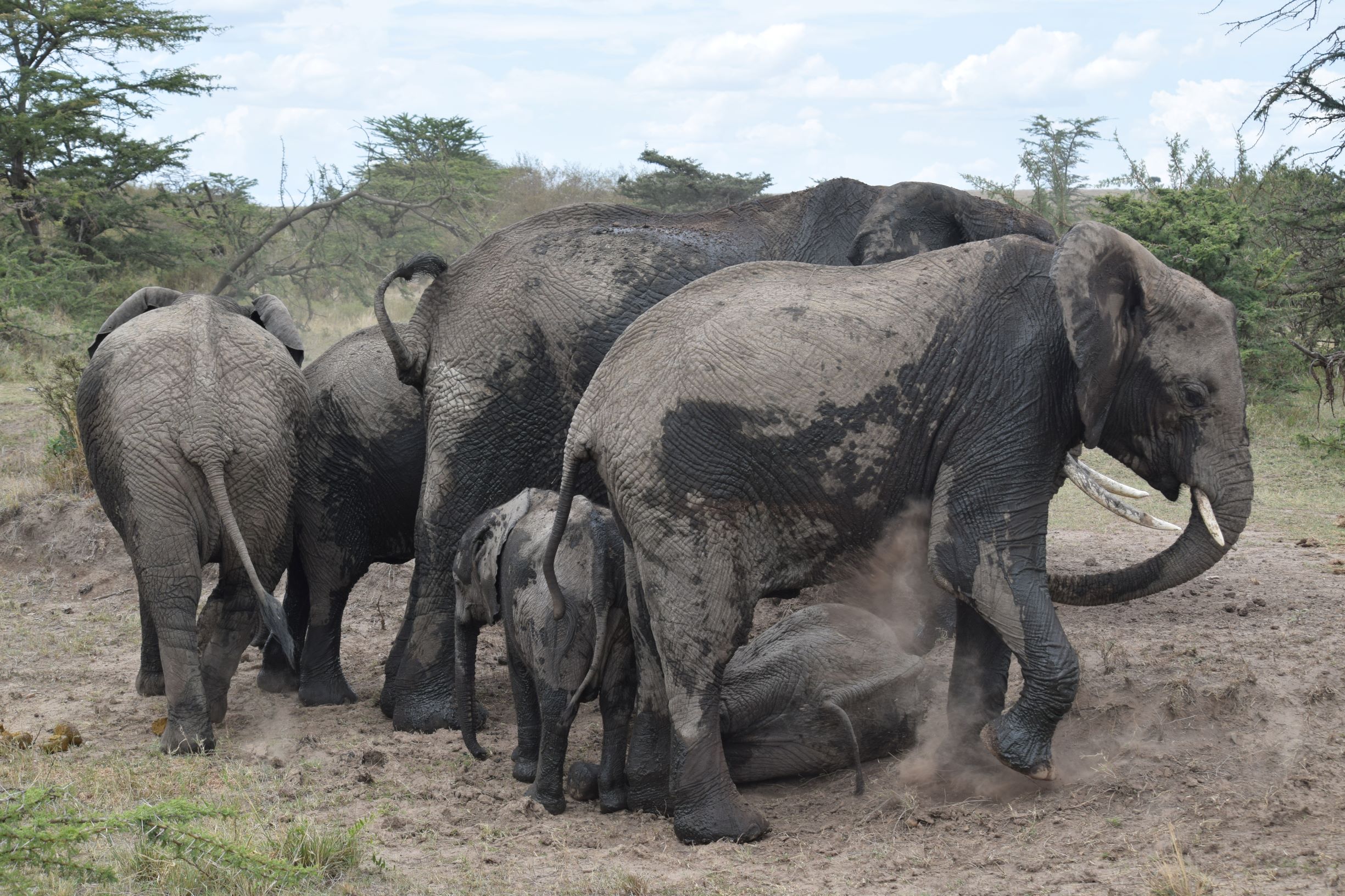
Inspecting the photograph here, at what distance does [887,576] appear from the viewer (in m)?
5.82

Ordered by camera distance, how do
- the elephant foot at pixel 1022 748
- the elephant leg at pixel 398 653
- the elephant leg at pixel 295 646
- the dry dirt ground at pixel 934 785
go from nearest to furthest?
the dry dirt ground at pixel 934 785 < the elephant foot at pixel 1022 748 < the elephant leg at pixel 398 653 < the elephant leg at pixel 295 646

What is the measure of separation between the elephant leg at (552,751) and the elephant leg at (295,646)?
2436mm

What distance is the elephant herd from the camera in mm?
5246

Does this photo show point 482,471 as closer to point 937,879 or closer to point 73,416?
point 937,879

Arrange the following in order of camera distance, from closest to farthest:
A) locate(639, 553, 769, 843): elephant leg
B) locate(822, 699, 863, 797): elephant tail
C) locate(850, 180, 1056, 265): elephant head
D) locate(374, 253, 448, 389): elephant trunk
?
locate(639, 553, 769, 843): elephant leg
locate(822, 699, 863, 797): elephant tail
locate(850, 180, 1056, 265): elephant head
locate(374, 253, 448, 389): elephant trunk

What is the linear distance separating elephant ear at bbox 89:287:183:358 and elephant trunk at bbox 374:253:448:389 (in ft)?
4.17

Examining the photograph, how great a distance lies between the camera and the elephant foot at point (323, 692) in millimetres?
7695

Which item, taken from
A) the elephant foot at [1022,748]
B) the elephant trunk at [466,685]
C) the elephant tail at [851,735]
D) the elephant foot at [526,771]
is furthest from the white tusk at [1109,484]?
the elephant trunk at [466,685]

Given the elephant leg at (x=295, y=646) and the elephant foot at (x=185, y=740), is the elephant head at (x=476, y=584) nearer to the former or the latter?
the elephant foot at (x=185, y=740)

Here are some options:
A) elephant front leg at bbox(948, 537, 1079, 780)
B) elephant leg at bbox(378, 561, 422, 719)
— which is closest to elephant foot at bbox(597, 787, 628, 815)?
elephant front leg at bbox(948, 537, 1079, 780)

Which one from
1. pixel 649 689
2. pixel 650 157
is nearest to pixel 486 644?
pixel 649 689

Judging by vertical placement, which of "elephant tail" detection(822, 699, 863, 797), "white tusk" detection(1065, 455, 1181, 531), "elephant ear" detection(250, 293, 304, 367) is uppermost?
"elephant ear" detection(250, 293, 304, 367)

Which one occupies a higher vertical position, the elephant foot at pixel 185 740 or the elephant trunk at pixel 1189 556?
the elephant trunk at pixel 1189 556

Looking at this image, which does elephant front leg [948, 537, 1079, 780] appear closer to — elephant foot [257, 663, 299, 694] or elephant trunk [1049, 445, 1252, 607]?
elephant trunk [1049, 445, 1252, 607]
